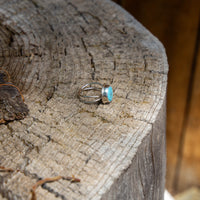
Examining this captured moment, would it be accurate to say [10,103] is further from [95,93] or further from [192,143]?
[192,143]

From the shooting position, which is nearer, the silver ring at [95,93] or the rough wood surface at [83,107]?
the rough wood surface at [83,107]

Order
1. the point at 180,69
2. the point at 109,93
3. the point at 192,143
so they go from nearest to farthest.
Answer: the point at 109,93 < the point at 180,69 < the point at 192,143

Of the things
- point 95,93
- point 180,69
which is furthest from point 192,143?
point 95,93

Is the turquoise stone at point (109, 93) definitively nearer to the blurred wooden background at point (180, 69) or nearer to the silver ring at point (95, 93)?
the silver ring at point (95, 93)

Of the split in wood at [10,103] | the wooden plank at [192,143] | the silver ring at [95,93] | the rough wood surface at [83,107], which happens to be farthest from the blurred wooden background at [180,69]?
the split in wood at [10,103]

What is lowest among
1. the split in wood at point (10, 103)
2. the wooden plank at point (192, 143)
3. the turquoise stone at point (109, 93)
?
the split in wood at point (10, 103)

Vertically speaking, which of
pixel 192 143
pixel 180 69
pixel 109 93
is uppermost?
pixel 180 69

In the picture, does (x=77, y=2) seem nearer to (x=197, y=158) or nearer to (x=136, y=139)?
(x=136, y=139)
